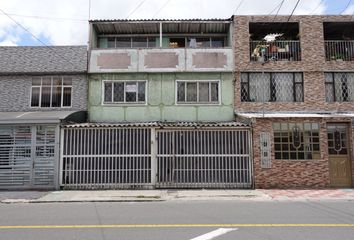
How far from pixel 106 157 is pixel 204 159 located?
4277mm

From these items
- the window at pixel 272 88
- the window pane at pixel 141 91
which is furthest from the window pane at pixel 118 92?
the window at pixel 272 88

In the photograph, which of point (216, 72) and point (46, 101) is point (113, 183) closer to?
point (46, 101)

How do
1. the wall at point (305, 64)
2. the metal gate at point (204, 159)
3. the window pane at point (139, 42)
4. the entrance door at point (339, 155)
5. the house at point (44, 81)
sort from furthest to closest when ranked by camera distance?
the window pane at point (139, 42)
the house at point (44, 81)
the wall at point (305, 64)
the entrance door at point (339, 155)
the metal gate at point (204, 159)

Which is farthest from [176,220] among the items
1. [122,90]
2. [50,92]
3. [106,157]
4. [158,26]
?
[158,26]

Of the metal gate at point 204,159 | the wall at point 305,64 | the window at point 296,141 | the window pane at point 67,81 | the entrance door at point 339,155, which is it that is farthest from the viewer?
the window pane at point 67,81

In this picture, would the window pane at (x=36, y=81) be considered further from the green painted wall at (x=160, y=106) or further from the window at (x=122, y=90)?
the window at (x=122, y=90)

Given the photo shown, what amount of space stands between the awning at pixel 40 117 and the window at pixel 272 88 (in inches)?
324

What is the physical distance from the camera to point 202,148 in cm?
1508

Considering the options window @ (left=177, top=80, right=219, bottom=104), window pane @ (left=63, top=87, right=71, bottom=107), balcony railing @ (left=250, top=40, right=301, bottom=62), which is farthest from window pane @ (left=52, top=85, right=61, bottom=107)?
balcony railing @ (left=250, top=40, right=301, bottom=62)

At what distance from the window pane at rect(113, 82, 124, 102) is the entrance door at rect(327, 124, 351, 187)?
998 cm

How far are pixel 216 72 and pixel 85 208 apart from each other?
9.68m

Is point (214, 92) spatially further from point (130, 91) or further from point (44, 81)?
point (44, 81)

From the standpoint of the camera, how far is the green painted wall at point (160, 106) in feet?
55.8

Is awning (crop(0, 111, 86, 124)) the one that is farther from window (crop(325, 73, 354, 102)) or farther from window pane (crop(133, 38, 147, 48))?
window (crop(325, 73, 354, 102))
